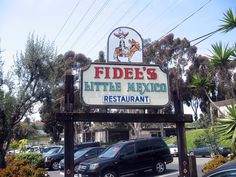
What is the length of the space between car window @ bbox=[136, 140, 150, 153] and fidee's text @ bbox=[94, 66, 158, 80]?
7.42 meters

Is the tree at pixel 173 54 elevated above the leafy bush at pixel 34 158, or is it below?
above

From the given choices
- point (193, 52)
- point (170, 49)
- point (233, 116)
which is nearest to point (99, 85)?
point (233, 116)

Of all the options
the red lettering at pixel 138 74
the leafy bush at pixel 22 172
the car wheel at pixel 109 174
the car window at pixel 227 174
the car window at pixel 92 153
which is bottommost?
the car wheel at pixel 109 174

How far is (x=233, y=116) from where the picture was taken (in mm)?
10727

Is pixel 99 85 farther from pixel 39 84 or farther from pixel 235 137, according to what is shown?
Answer: pixel 39 84

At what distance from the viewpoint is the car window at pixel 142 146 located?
1706cm

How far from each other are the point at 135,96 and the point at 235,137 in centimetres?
306

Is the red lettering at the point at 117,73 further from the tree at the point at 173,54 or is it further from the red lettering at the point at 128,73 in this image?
the tree at the point at 173,54

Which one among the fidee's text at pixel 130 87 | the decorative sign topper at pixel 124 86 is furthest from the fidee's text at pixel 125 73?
the fidee's text at pixel 130 87

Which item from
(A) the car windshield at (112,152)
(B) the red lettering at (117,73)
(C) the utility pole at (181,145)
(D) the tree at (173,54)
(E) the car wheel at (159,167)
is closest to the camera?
(B) the red lettering at (117,73)

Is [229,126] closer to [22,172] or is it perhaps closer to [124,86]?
[124,86]

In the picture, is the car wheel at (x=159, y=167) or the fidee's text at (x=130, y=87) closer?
the fidee's text at (x=130, y=87)

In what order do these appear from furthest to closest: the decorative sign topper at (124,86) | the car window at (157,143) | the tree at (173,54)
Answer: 1. the tree at (173,54)
2. the car window at (157,143)
3. the decorative sign topper at (124,86)

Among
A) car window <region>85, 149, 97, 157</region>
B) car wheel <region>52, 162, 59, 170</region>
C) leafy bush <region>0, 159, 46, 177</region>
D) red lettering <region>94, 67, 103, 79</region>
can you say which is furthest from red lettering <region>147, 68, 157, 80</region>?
car wheel <region>52, 162, 59, 170</region>
